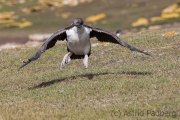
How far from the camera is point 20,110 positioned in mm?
11047

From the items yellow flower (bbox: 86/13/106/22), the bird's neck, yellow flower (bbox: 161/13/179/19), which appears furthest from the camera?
yellow flower (bbox: 86/13/106/22)

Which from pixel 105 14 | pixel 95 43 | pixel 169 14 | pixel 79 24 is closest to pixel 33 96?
pixel 79 24

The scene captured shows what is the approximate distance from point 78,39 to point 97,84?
131 cm

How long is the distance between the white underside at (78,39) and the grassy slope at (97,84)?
906mm

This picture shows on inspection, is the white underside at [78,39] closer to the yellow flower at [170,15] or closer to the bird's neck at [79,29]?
the bird's neck at [79,29]

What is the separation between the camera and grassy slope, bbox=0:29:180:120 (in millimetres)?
10547

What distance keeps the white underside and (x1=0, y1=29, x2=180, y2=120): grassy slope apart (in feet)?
2.97

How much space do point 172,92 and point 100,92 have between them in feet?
5.89

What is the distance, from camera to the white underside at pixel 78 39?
41.9 feet

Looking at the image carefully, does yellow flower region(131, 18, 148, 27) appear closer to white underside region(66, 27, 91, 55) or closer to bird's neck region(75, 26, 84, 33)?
white underside region(66, 27, 91, 55)

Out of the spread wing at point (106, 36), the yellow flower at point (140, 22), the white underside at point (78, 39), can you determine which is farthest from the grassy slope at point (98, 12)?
the white underside at point (78, 39)

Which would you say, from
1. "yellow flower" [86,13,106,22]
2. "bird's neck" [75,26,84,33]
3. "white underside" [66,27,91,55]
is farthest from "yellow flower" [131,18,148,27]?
"bird's neck" [75,26,84,33]

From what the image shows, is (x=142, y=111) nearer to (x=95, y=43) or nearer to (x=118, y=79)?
(x=118, y=79)

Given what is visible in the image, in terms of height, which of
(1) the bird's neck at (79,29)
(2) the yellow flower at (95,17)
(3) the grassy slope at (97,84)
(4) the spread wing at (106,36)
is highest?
(1) the bird's neck at (79,29)
